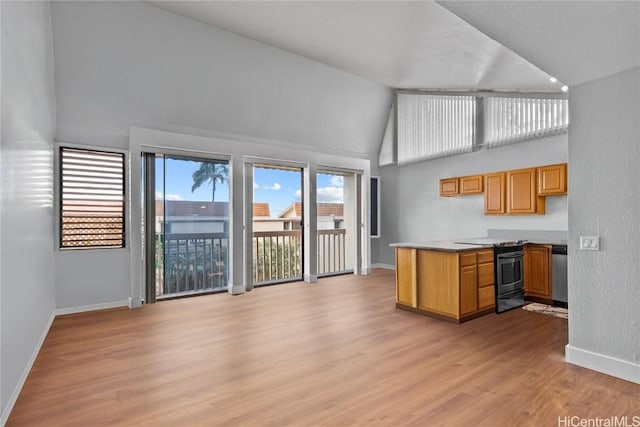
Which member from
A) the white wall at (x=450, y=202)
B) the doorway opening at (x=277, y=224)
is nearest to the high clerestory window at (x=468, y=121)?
the white wall at (x=450, y=202)

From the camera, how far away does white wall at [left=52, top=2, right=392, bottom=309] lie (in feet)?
13.4

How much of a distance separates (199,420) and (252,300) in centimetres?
305

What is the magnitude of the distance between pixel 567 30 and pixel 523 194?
3506 millimetres

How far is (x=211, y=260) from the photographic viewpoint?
557 centimetres

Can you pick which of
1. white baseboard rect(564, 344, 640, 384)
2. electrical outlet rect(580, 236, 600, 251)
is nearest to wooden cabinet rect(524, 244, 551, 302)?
white baseboard rect(564, 344, 640, 384)

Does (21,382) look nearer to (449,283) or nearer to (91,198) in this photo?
(91,198)

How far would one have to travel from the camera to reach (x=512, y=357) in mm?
2904

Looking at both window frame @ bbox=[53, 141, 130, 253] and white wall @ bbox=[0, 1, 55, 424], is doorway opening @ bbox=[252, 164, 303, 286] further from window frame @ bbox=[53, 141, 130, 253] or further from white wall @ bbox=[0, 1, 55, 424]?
white wall @ bbox=[0, 1, 55, 424]

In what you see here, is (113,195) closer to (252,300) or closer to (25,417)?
(252,300)

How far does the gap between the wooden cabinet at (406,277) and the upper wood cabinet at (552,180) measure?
7.53ft

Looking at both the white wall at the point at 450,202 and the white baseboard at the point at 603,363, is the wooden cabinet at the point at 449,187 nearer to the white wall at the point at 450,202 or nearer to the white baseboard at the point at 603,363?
the white wall at the point at 450,202

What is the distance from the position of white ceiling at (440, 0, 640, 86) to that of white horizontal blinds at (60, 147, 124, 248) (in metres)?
4.47

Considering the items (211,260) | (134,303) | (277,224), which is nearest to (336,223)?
(277,224)

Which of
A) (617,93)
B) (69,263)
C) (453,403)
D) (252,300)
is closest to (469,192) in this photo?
(617,93)
